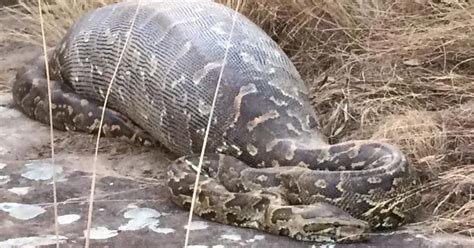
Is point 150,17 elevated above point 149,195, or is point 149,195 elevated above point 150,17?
point 150,17

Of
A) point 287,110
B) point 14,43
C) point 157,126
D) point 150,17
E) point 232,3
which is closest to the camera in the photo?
point 287,110

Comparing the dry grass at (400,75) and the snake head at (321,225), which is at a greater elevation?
the dry grass at (400,75)

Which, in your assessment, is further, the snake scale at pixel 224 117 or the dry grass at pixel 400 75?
the dry grass at pixel 400 75

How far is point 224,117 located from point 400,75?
3.46ft

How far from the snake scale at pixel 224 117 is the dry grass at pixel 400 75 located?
0.74 feet

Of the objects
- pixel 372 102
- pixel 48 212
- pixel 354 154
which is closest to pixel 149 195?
pixel 48 212

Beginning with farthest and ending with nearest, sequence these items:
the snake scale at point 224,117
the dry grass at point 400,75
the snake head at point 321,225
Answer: the dry grass at point 400,75 → the snake scale at point 224,117 → the snake head at point 321,225

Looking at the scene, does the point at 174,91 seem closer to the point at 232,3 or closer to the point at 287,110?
the point at 287,110

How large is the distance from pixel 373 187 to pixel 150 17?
1.87m

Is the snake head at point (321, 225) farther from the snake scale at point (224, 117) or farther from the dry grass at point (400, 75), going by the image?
the dry grass at point (400, 75)

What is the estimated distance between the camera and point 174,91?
197 inches

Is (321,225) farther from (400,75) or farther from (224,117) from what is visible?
(400,75)

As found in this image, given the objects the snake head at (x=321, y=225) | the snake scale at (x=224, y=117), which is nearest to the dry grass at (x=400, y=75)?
the snake scale at (x=224, y=117)

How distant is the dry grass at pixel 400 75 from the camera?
14.8ft
